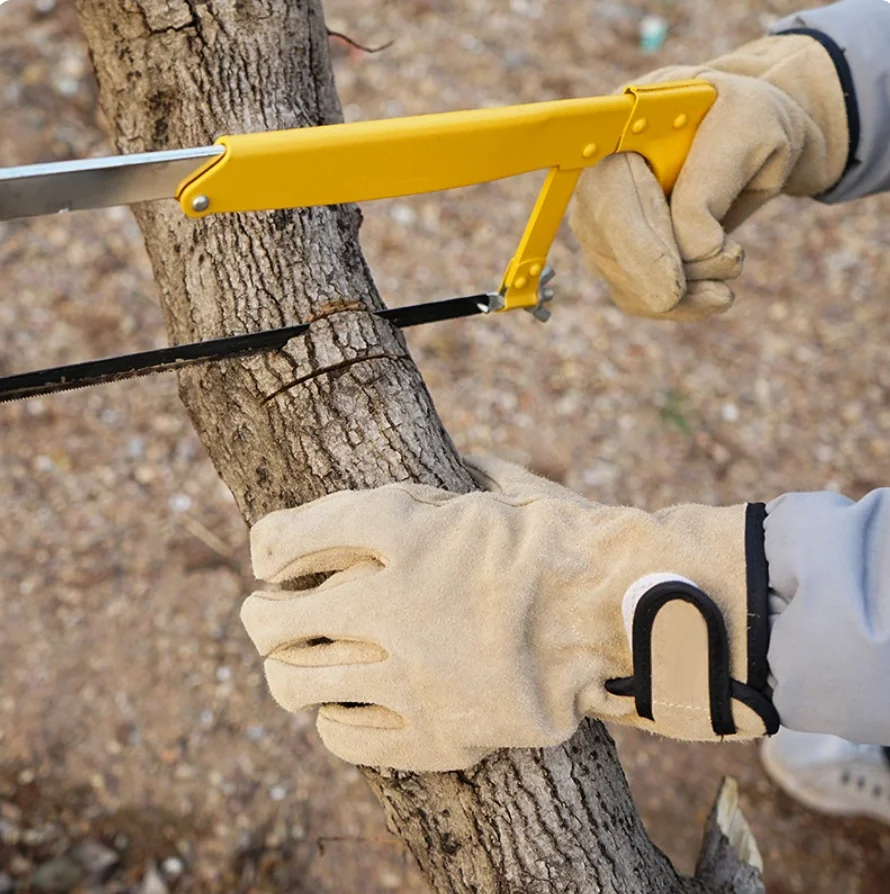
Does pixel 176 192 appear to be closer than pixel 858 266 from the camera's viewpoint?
Yes

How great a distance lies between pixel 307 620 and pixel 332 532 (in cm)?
12

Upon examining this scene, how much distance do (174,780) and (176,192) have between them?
191cm

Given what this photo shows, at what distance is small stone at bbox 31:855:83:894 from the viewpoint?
232cm

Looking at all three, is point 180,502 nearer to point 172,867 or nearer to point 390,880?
point 172,867

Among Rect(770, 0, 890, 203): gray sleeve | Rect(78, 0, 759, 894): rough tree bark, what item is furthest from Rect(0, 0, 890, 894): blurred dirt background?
Rect(770, 0, 890, 203): gray sleeve

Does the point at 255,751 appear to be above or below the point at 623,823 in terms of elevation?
below

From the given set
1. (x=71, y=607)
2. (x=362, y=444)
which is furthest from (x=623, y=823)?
(x=71, y=607)

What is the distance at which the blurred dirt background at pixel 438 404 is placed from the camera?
254 cm

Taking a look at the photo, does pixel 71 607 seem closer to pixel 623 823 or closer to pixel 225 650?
pixel 225 650

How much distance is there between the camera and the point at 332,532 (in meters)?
1.19

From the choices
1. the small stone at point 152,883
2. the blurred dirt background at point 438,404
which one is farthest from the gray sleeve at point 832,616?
the small stone at point 152,883

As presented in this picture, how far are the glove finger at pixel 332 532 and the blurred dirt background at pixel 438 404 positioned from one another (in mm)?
1041

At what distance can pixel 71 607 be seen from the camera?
276 cm

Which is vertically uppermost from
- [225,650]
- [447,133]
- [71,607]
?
[447,133]
